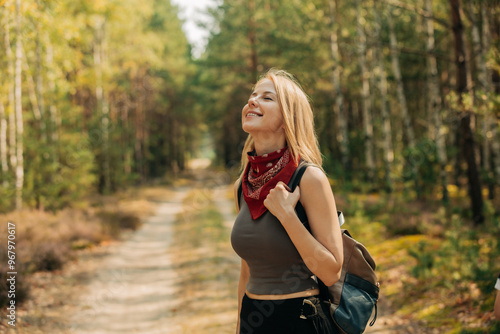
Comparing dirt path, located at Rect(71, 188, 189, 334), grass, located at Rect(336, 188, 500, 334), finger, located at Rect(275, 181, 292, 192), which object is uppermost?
finger, located at Rect(275, 181, 292, 192)

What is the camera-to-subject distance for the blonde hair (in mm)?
2117

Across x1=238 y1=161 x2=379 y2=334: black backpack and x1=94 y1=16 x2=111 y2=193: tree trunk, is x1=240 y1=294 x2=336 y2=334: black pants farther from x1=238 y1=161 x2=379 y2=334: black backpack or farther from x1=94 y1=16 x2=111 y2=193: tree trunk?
x1=94 y1=16 x2=111 y2=193: tree trunk

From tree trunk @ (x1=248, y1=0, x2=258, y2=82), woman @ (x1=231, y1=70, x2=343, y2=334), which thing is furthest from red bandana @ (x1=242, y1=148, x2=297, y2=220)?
tree trunk @ (x1=248, y1=0, x2=258, y2=82)

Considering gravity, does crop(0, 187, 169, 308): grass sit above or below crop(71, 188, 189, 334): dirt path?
above

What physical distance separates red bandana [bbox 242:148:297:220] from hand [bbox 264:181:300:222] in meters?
0.11

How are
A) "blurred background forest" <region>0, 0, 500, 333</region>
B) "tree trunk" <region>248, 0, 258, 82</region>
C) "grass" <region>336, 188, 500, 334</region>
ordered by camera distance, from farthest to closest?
"tree trunk" <region>248, 0, 258, 82</region> → "blurred background forest" <region>0, 0, 500, 333</region> → "grass" <region>336, 188, 500, 334</region>

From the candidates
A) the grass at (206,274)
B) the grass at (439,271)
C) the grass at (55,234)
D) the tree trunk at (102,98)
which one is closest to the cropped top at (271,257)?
the grass at (439,271)

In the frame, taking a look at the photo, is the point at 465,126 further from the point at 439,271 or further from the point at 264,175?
the point at 264,175

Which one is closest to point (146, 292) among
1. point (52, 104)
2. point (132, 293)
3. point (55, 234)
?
point (132, 293)

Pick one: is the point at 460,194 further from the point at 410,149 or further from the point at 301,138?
the point at 301,138

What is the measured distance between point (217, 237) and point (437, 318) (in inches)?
302

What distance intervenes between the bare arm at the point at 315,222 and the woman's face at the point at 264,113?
0.34 meters

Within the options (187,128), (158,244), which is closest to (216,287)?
(158,244)

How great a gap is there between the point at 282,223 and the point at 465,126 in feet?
29.0
